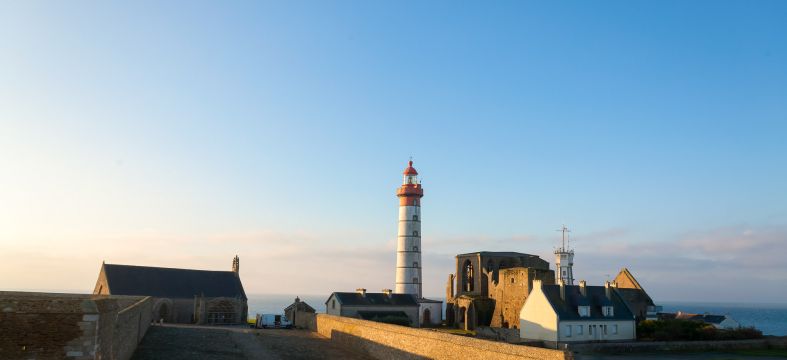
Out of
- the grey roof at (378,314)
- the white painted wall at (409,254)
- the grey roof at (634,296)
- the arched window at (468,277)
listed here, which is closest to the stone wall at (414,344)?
the grey roof at (378,314)

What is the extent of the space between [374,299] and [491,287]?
11.9 metres

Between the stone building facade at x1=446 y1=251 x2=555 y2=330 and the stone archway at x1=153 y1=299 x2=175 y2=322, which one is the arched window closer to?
the stone building facade at x1=446 y1=251 x2=555 y2=330

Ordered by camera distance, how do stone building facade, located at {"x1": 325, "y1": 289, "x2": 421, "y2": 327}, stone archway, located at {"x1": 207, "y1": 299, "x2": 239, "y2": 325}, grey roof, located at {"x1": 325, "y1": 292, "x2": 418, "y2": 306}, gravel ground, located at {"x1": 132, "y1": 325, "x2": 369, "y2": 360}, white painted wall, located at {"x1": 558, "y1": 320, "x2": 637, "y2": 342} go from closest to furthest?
gravel ground, located at {"x1": 132, "y1": 325, "x2": 369, "y2": 360}
white painted wall, located at {"x1": 558, "y1": 320, "x2": 637, "y2": 342}
stone archway, located at {"x1": 207, "y1": 299, "x2": 239, "y2": 325}
stone building facade, located at {"x1": 325, "y1": 289, "x2": 421, "y2": 327}
grey roof, located at {"x1": 325, "y1": 292, "x2": 418, "y2": 306}

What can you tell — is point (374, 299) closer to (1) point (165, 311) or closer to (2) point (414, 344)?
(1) point (165, 311)

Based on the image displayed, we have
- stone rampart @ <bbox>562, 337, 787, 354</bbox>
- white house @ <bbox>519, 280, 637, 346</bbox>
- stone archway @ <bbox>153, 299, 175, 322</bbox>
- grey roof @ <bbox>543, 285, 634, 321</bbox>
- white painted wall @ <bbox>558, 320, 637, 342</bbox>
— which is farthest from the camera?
stone archway @ <bbox>153, 299, 175, 322</bbox>

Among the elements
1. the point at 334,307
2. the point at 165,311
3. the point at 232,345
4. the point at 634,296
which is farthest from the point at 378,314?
the point at 634,296

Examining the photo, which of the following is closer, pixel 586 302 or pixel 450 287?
pixel 586 302

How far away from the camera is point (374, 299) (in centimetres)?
5456

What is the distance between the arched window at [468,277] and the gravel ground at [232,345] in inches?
1096

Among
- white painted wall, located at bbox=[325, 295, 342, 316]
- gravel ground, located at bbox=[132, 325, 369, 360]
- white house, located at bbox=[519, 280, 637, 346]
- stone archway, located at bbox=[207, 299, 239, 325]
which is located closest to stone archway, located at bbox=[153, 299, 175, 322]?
stone archway, located at bbox=[207, 299, 239, 325]

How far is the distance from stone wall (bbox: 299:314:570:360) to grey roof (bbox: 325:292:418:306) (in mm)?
12525

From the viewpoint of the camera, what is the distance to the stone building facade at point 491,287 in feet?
170

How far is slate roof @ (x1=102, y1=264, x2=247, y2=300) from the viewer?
50.3 meters

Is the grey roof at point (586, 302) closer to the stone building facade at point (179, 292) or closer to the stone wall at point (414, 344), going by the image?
the stone wall at point (414, 344)
